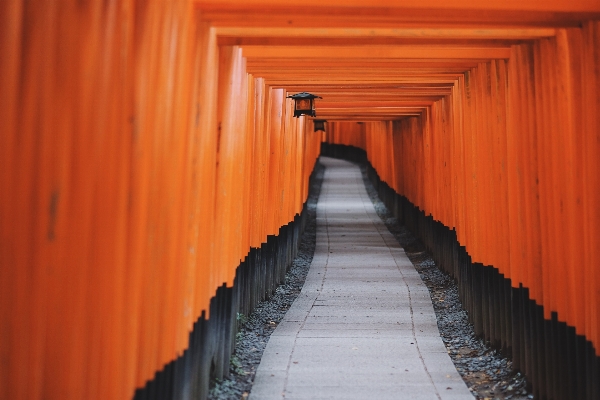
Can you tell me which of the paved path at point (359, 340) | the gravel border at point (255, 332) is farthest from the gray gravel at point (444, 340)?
the paved path at point (359, 340)

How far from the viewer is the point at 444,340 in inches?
337

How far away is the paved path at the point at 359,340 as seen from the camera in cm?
643

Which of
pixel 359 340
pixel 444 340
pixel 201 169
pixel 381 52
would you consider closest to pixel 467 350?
pixel 444 340

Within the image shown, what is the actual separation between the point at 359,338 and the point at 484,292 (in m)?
1.63

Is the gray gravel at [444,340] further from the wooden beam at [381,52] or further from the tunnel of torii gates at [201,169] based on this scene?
the wooden beam at [381,52]

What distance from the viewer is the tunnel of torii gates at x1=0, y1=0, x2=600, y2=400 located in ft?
12.3

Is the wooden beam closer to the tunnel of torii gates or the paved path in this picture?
the tunnel of torii gates

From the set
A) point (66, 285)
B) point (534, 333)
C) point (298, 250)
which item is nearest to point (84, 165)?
point (66, 285)

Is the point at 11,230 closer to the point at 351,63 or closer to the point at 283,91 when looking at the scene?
the point at 351,63

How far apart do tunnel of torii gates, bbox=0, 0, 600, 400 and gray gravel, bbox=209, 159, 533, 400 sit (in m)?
0.25

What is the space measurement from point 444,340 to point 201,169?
190 inches

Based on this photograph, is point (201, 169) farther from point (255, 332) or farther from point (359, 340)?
point (255, 332)

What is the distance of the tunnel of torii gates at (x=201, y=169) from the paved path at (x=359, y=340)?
73cm

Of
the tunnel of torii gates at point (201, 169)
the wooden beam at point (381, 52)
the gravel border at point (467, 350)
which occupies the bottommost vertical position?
the gravel border at point (467, 350)
